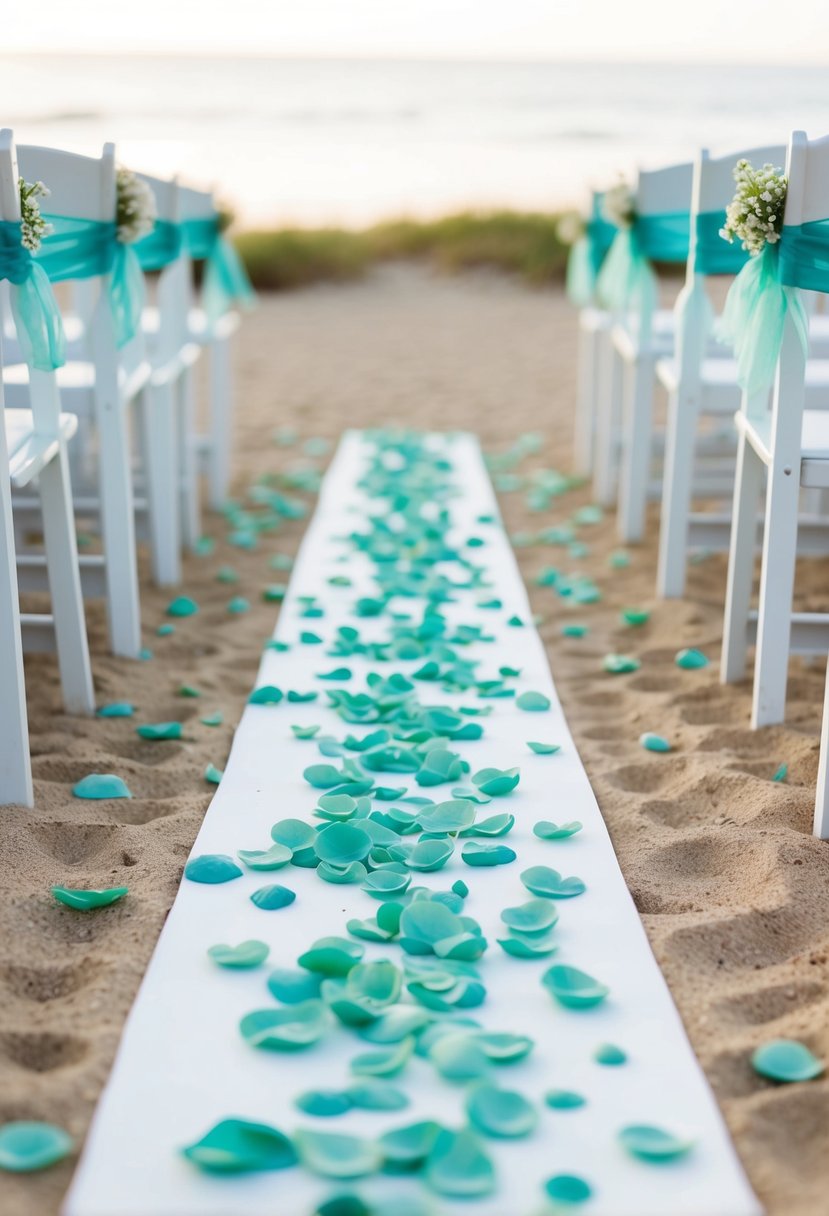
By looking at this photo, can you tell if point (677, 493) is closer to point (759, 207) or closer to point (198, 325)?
point (759, 207)

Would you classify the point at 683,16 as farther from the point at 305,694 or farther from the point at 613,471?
the point at 305,694

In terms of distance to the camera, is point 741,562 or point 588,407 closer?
point 741,562

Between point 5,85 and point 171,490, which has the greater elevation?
point 5,85

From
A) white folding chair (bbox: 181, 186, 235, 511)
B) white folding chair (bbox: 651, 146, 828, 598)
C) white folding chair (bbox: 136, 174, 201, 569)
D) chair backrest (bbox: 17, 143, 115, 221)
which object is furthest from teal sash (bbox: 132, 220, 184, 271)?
white folding chair (bbox: 651, 146, 828, 598)

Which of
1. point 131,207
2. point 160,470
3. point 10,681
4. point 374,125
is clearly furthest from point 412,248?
point 10,681

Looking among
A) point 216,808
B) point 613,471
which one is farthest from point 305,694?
point 613,471

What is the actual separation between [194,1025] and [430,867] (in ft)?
1.65

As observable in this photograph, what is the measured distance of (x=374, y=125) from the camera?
1675 cm

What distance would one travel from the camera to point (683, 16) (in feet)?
17.1

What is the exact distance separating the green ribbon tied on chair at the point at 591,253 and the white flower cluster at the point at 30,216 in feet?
9.11

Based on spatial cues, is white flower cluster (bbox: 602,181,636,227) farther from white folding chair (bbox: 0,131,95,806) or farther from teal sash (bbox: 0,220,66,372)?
teal sash (bbox: 0,220,66,372)

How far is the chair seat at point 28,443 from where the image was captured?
2.21m

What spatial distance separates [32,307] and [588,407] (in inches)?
125

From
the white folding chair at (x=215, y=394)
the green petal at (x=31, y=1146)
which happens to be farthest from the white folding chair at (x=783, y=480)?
the white folding chair at (x=215, y=394)
